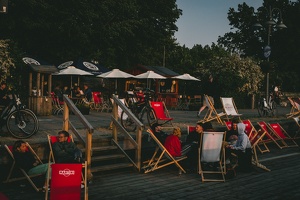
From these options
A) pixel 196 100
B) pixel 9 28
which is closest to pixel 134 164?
pixel 9 28

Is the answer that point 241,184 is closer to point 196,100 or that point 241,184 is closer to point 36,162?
point 36,162

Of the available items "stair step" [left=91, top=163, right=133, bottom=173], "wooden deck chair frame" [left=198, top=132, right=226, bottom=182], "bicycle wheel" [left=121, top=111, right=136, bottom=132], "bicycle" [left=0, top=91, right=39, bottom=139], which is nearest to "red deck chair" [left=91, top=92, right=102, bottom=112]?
"bicycle wheel" [left=121, top=111, right=136, bottom=132]

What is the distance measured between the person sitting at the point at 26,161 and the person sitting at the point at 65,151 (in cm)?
37

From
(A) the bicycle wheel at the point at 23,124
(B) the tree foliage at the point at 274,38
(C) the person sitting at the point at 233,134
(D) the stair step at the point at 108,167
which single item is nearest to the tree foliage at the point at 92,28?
(B) the tree foliage at the point at 274,38

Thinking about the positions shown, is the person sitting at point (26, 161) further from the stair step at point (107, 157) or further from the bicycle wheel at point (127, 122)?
the bicycle wheel at point (127, 122)

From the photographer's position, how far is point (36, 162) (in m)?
7.59

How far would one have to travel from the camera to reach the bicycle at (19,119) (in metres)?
9.20

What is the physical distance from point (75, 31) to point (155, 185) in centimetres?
→ 2130

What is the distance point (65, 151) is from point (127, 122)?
15.5ft

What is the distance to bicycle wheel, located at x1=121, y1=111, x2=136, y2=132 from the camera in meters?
11.8

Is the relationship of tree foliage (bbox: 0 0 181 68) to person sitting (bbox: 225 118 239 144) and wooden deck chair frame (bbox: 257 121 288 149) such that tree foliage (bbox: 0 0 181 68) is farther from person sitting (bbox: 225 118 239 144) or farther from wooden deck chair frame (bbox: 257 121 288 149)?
person sitting (bbox: 225 118 239 144)

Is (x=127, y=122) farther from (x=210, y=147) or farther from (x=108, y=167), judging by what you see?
(x=210, y=147)

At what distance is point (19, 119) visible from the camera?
9.30 m

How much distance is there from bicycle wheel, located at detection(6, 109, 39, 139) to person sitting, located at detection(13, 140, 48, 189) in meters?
1.63
